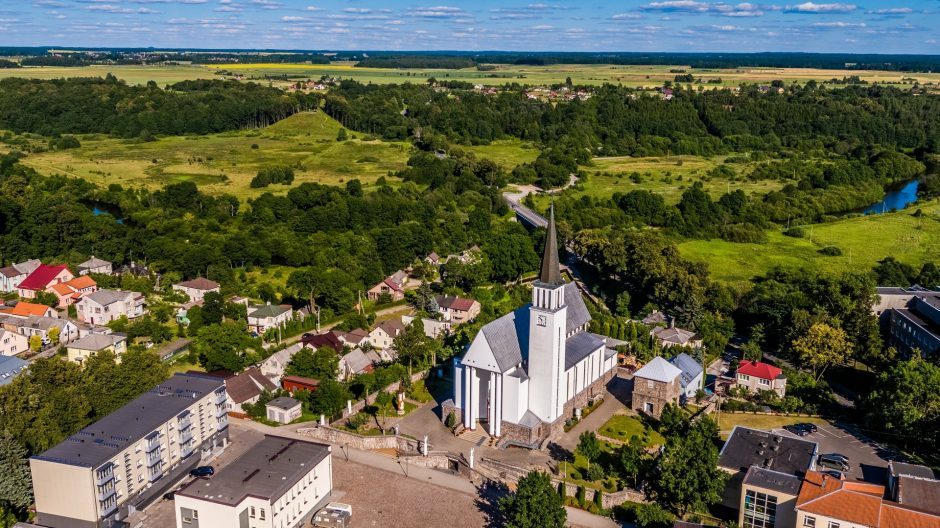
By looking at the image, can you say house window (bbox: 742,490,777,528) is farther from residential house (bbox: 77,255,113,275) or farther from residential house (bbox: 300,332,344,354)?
residential house (bbox: 77,255,113,275)

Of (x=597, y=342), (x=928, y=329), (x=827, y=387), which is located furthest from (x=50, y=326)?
(x=928, y=329)

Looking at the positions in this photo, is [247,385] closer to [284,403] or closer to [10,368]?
[284,403]

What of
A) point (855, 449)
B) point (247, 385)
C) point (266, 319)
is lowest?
point (855, 449)

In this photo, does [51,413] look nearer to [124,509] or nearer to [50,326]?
[124,509]

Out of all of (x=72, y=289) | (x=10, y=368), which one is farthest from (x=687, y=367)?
(x=72, y=289)

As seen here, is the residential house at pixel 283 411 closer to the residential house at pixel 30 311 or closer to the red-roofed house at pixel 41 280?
the residential house at pixel 30 311
